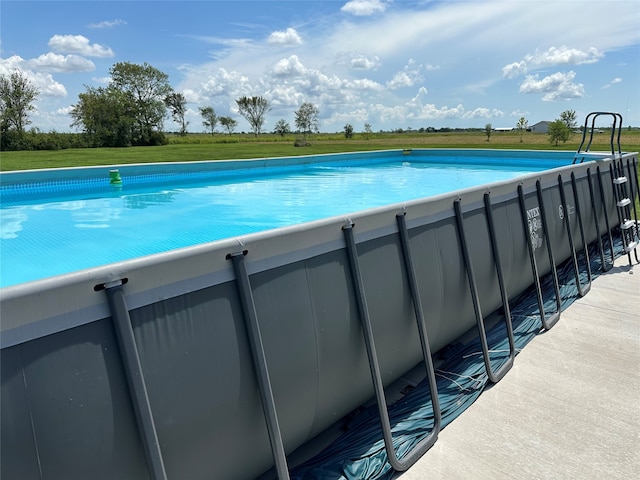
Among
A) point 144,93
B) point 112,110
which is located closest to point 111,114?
point 112,110

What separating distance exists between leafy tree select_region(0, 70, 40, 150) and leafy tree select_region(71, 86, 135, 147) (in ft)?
12.2

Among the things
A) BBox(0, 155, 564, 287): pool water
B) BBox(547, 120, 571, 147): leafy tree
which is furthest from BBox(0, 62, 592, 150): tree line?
BBox(0, 155, 564, 287): pool water

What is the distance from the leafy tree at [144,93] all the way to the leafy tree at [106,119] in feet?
2.69

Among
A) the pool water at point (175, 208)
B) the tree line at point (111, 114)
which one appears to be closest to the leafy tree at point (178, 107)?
the tree line at point (111, 114)

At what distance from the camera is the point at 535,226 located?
4.88 m

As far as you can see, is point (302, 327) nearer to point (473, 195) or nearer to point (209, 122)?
point (473, 195)

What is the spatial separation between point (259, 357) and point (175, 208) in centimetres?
941

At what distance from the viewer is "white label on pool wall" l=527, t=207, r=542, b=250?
4.76 metres

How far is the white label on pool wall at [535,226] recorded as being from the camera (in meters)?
4.76

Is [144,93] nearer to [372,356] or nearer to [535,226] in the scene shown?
[535,226]

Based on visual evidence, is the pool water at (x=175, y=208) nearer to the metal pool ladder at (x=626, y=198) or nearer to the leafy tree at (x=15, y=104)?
the metal pool ladder at (x=626, y=198)

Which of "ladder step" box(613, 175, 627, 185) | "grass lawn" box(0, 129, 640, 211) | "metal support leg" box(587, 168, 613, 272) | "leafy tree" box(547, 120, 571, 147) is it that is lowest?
"metal support leg" box(587, 168, 613, 272)

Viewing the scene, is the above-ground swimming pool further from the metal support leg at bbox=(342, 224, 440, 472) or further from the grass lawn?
the grass lawn

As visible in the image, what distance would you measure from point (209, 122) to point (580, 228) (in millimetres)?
70491
